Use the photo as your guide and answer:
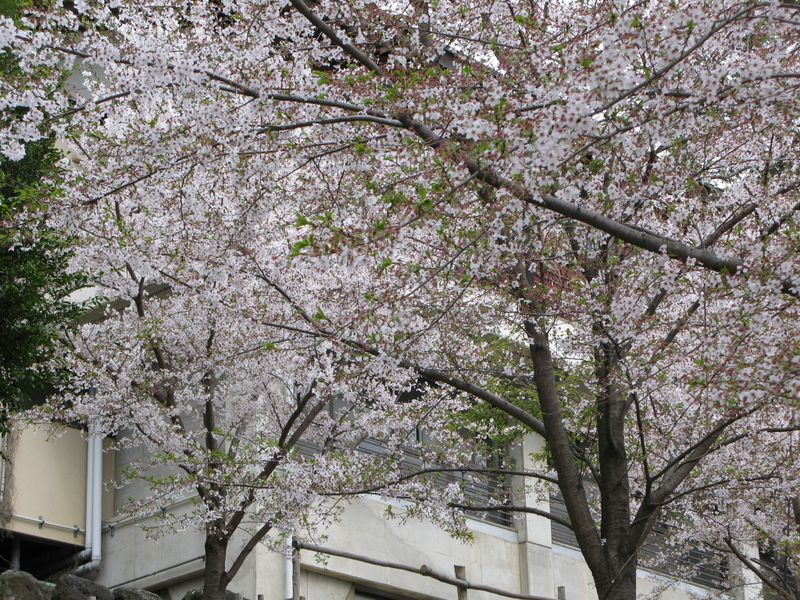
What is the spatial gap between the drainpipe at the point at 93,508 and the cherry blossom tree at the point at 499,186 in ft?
20.0

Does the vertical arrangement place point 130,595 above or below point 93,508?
below

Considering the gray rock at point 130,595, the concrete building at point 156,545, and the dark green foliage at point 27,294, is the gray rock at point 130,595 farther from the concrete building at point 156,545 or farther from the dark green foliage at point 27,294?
the dark green foliage at point 27,294

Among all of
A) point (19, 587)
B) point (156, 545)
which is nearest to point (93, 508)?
point (156, 545)

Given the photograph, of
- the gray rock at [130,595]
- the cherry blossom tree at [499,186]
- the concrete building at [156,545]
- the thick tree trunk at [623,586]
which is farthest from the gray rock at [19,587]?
the thick tree trunk at [623,586]

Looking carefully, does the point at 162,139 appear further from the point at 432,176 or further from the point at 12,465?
the point at 12,465

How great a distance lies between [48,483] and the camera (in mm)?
17688

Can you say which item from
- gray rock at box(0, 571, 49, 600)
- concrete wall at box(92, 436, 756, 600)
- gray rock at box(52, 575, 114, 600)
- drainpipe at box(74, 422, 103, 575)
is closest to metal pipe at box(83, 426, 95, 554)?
drainpipe at box(74, 422, 103, 575)

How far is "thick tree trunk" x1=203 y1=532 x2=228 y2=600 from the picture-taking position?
44.3ft

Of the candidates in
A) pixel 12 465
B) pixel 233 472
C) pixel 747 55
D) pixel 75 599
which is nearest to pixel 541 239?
pixel 747 55

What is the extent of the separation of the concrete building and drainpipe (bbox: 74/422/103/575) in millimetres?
16

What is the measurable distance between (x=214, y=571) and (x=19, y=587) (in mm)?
2279

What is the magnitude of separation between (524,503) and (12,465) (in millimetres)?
9068

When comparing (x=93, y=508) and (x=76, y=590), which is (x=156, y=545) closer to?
(x=93, y=508)

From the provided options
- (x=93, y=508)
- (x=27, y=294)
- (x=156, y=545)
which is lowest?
(x=156, y=545)
